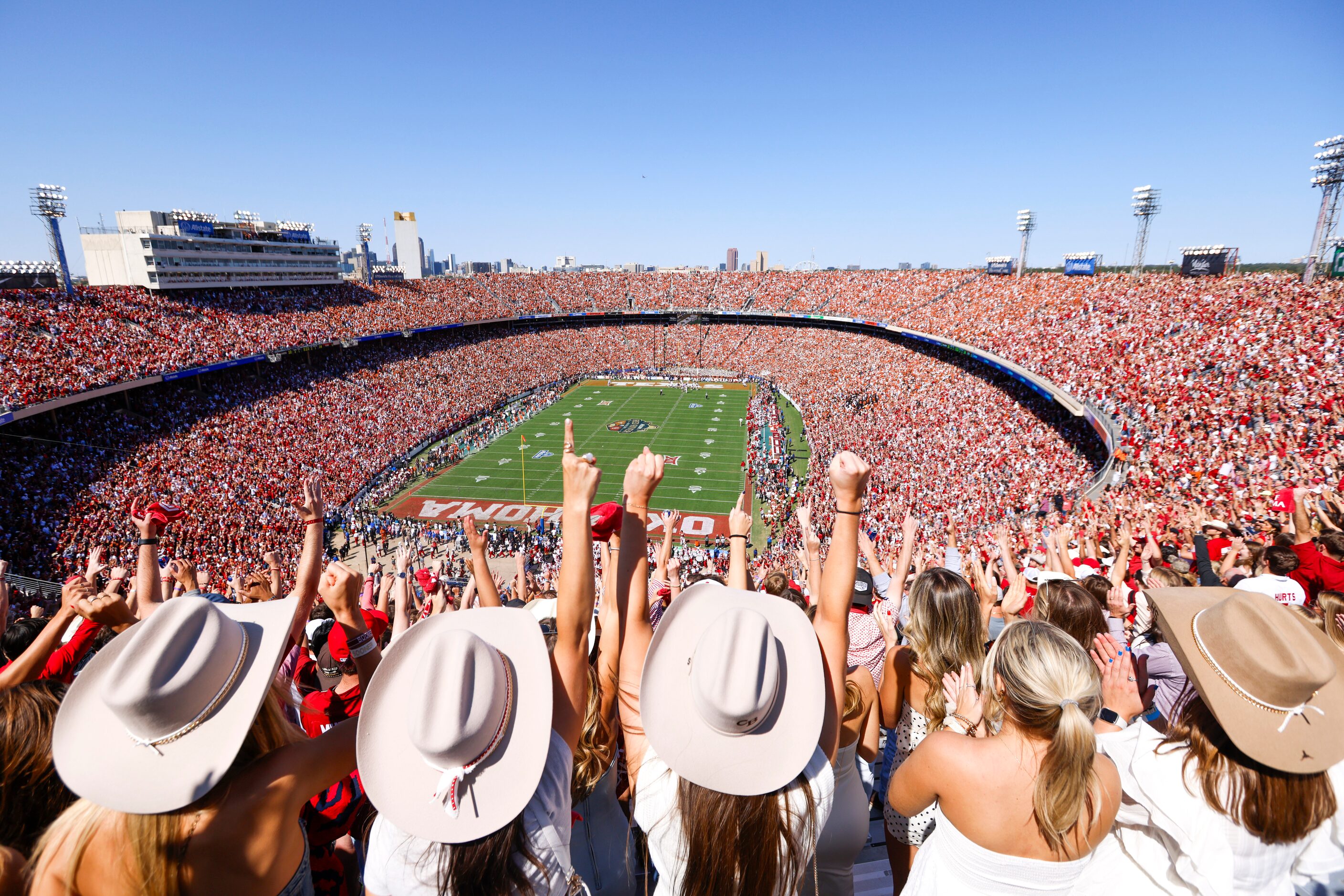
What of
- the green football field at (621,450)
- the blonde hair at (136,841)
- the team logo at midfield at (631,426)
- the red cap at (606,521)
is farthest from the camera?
the team logo at midfield at (631,426)

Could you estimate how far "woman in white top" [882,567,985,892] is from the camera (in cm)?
299

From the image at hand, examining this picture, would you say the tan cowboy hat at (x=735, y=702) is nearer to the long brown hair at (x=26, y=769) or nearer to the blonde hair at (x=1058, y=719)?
the blonde hair at (x=1058, y=719)

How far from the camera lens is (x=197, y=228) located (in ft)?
121

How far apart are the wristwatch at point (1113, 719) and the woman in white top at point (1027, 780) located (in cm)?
92

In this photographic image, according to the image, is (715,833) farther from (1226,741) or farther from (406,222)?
(406,222)

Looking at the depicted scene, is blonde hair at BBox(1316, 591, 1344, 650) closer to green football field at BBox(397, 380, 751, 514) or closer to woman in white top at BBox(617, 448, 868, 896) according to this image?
woman in white top at BBox(617, 448, 868, 896)

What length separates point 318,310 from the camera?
136ft

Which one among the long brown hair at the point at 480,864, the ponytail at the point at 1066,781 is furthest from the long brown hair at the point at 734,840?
the ponytail at the point at 1066,781

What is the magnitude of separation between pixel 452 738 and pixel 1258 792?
2.60 meters

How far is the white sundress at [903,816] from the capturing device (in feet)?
9.52

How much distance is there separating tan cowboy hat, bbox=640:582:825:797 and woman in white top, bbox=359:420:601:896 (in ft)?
1.24

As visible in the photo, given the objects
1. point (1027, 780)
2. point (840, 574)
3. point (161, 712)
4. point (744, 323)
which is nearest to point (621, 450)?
point (840, 574)

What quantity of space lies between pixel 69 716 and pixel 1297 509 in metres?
9.97

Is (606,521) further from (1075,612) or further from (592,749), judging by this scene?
(1075,612)
